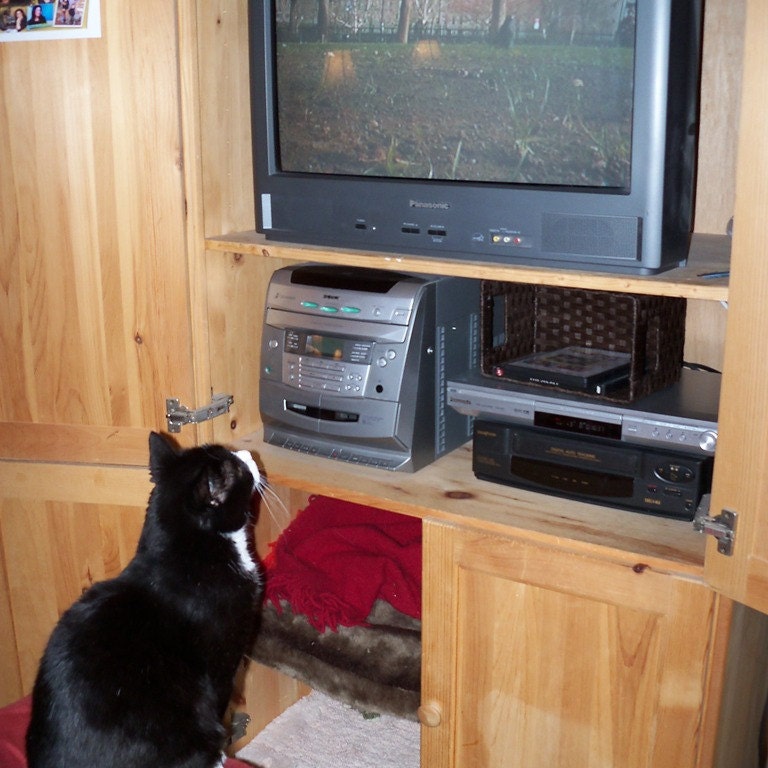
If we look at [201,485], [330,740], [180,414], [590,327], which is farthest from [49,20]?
[330,740]

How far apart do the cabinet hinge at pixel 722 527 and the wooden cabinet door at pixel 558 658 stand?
8 cm

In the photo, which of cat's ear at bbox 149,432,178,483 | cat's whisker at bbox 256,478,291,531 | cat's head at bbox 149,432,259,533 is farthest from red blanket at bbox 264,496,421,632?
cat's ear at bbox 149,432,178,483

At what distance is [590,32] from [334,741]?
1.44 meters


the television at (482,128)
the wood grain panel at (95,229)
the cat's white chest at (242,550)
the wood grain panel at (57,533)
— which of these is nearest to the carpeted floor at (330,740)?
the wood grain panel at (57,533)

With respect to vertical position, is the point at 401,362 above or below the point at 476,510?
above

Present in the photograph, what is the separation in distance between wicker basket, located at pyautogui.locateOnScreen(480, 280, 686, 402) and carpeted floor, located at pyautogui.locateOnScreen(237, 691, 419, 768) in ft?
2.78

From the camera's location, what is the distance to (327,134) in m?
1.46

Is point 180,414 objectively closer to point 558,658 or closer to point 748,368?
point 558,658

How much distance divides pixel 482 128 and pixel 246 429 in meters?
0.74

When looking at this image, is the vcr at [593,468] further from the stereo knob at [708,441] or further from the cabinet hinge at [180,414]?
the cabinet hinge at [180,414]

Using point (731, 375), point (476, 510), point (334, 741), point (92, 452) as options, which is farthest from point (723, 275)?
point (334, 741)

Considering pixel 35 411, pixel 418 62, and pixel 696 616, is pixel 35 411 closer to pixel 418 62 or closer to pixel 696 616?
pixel 418 62

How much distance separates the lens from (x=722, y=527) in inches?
45.4

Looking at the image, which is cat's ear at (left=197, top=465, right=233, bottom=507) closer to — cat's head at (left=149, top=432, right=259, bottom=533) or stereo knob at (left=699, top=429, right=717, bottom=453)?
cat's head at (left=149, top=432, right=259, bottom=533)
